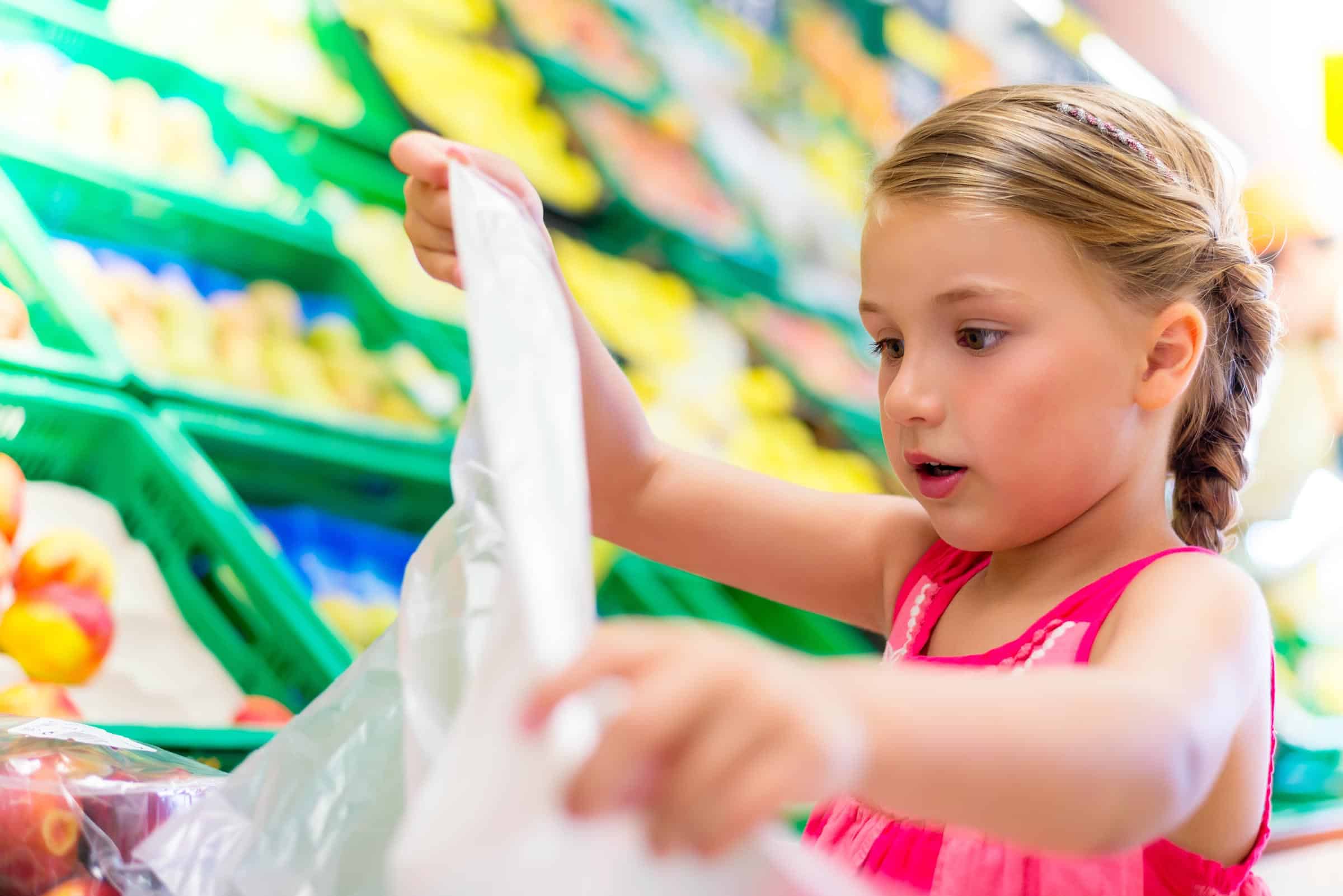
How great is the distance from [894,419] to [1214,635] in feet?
1.06

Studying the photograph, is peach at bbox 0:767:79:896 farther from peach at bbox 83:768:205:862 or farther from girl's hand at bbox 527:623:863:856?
girl's hand at bbox 527:623:863:856

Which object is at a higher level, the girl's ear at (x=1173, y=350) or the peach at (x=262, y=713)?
the girl's ear at (x=1173, y=350)

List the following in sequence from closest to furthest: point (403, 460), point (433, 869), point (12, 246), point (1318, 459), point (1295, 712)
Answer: point (433, 869) → point (12, 246) → point (403, 460) → point (1295, 712) → point (1318, 459)

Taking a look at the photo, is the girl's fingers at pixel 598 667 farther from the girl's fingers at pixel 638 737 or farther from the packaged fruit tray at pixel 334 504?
the packaged fruit tray at pixel 334 504

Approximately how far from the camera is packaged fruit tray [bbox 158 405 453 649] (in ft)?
6.15

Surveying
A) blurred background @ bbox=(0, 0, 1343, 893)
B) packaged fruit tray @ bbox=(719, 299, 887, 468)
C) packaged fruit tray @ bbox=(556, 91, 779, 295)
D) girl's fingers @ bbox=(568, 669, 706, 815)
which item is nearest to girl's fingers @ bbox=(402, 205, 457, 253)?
girl's fingers @ bbox=(568, 669, 706, 815)

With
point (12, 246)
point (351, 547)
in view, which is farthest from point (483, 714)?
point (351, 547)

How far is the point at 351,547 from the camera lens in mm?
2117

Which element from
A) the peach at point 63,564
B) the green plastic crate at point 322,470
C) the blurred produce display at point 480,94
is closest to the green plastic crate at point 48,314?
the green plastic crate at point 322,470

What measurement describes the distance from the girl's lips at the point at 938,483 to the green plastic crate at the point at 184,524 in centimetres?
107

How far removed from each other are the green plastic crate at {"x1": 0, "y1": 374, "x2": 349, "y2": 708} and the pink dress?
0.99 meters

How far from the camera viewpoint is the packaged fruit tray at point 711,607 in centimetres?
232

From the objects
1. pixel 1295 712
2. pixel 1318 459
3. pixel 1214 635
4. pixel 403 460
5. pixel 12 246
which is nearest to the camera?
pixel 1214 635

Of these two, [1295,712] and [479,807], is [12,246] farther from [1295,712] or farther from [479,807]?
[1295,712]
